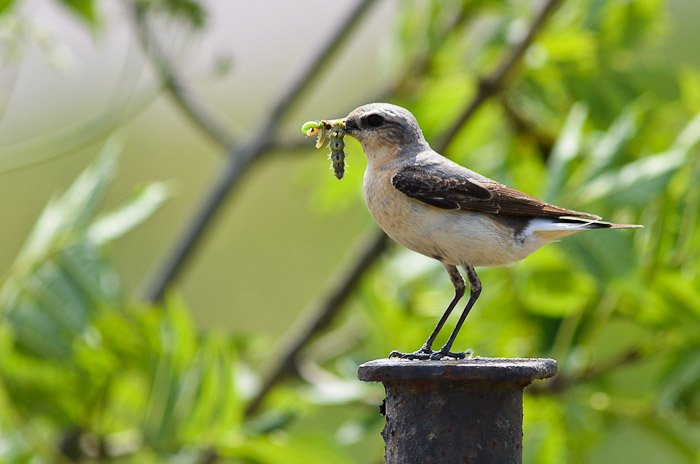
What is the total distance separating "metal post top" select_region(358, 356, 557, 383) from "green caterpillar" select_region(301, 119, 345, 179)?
0.83 meters

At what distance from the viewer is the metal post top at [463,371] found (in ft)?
9.50

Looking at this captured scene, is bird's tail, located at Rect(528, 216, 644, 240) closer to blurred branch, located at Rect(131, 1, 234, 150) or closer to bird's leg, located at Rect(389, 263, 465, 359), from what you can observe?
bird's leg, located at Rect(389, 263, 465, 359)

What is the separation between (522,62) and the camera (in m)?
6.42

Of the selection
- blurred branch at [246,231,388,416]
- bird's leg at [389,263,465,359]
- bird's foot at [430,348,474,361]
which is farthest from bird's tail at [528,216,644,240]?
blurred branch at [246,231,388,416]

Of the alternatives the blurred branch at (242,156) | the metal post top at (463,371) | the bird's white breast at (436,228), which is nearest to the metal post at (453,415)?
the metal post top at (463,371)

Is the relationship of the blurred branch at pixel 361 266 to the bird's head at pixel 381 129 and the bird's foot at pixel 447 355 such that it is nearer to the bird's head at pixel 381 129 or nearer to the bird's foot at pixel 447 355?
the bird's head at pixel 381 129

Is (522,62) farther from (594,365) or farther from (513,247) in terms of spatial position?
(513,247)

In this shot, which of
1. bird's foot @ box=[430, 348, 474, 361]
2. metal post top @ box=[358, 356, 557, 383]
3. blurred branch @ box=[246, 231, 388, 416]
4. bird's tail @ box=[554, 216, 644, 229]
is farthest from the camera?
blurred branch @ box=[246, 231, 388, 416]

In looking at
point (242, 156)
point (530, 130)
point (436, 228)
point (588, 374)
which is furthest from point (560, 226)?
point (242, 156)

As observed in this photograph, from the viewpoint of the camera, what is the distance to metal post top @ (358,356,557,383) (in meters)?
2.90

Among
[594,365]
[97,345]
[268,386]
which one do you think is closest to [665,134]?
[594,365]

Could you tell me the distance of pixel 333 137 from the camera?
3668mm

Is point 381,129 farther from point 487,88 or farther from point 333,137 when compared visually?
point 487,88

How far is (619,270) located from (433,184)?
1594 mm
